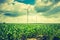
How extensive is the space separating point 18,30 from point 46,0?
561 millimetres

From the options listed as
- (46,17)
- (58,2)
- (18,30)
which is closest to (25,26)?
(18,30)

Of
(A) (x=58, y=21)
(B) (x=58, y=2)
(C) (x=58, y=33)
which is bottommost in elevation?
(C) (x=58, y=33)

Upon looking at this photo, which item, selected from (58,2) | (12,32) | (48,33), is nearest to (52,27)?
(48,33)

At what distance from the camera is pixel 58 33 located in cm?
266

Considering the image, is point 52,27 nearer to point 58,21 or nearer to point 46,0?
point 58,21

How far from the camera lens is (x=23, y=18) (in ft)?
8.84

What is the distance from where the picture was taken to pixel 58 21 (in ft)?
8.74

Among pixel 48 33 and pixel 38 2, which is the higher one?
pixel 38 2

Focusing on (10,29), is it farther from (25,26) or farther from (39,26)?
(39,26)

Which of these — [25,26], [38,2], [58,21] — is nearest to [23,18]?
[25,26]

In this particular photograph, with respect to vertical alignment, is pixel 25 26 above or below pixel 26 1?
below

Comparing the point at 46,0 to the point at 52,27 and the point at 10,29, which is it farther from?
the point at 10,29

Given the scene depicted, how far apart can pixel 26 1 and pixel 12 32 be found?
464 mm

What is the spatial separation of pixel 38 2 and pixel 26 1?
0.54 ft
